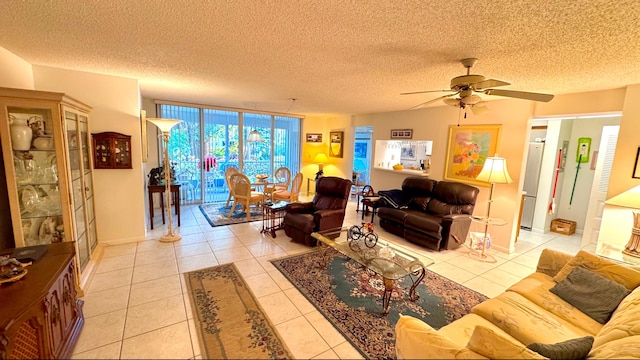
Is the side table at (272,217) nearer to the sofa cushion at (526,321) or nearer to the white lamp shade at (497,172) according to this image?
the sofa cushion at (526,321)

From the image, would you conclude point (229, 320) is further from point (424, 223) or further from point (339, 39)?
point (424, 223)

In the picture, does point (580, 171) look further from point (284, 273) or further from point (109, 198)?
point (109, 198)

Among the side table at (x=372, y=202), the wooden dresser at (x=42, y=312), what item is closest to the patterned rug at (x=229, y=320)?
the wooden dresser at (x=42, y=312)

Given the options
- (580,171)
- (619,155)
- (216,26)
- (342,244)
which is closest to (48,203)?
(216,26)

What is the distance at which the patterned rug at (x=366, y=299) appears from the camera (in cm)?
207

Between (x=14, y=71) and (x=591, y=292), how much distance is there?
5558 mm

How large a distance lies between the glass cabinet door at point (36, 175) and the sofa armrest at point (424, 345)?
308 centimetres

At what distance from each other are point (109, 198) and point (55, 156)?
1.42 meters

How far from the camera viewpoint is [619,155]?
2.88m

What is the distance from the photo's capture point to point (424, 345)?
1225mm

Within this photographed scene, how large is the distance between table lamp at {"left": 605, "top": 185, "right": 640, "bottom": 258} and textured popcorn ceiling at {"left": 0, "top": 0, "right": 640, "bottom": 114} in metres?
1.20

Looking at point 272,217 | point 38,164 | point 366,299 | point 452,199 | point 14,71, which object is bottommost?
point 366,299

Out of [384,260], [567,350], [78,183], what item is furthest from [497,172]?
[78,183]

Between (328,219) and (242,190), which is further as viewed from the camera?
(242,190)
